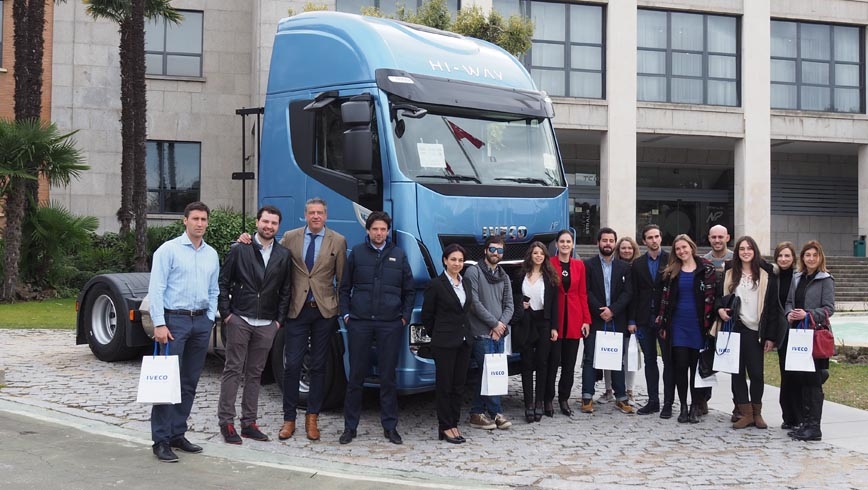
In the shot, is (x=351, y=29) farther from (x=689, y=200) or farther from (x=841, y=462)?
(x=689, y=200)

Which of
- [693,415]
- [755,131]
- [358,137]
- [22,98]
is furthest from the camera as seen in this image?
[755,131]

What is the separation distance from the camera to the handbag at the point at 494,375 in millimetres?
7527

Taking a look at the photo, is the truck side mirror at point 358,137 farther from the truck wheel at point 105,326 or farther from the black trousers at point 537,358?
the truck wheel at point 105,326

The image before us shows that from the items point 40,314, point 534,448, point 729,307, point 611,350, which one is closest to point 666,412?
point 611,350

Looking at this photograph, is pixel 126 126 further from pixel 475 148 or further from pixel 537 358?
pixel 537 358

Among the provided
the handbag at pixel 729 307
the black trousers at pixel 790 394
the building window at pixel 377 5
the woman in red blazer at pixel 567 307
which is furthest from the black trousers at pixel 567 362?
the building window at pixel 377 5

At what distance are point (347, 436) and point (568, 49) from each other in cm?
2243

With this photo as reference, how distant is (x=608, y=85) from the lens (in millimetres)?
27156

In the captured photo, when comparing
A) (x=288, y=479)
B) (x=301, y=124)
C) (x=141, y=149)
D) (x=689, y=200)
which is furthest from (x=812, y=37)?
(x=288, y=479)

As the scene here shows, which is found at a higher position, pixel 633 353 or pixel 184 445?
pixel 633 353

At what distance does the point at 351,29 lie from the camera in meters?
8.20

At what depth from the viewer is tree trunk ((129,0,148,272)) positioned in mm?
20984

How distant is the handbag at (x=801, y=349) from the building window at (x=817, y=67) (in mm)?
24108

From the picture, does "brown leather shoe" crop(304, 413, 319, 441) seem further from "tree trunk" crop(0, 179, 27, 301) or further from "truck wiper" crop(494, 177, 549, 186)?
"tree trunk" crop(0, 179, 27, 301)
